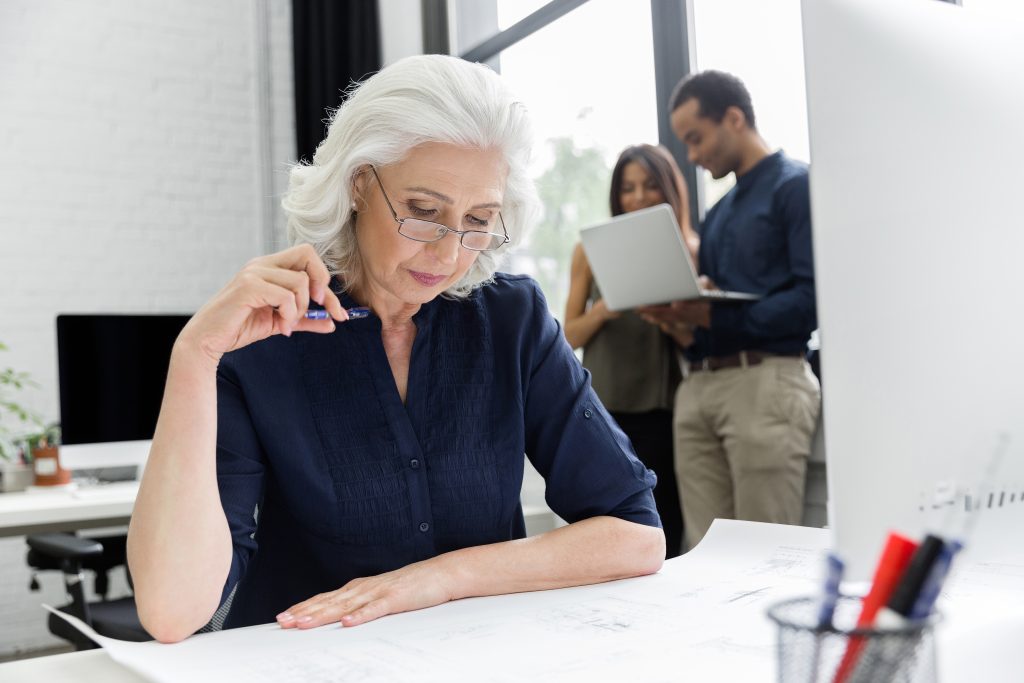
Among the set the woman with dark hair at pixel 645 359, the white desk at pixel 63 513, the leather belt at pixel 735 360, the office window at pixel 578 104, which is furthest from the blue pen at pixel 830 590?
the office window at pixel 578 104

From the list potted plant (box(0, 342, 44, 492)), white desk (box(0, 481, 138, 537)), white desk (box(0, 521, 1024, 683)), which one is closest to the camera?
white desk (box(0, 521, 1024, 683))

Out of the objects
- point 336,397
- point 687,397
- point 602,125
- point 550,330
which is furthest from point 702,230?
point 336,397

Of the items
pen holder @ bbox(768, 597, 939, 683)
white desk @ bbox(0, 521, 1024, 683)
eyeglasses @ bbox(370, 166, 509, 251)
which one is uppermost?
eyeglasses @ bbox(370, 166, 509, 251)

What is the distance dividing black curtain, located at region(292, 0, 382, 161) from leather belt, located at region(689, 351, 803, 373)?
2.48m

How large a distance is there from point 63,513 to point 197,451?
159cm

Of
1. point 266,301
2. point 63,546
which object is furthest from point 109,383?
point 266,301

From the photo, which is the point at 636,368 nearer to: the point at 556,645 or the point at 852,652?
the point at 556,645

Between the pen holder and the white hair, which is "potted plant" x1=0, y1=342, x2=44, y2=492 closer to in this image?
the white hair

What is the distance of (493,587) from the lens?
101 cm

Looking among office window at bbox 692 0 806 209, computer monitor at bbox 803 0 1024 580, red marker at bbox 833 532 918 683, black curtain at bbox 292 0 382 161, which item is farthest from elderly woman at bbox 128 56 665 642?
black curtain at bbox 292 0 382 161

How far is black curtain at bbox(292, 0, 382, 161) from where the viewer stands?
4406 mm

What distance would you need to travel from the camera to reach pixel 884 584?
0.40 meters

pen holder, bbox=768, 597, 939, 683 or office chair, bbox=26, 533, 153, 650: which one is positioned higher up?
pen holder, bbox=768, 597, 939, 683

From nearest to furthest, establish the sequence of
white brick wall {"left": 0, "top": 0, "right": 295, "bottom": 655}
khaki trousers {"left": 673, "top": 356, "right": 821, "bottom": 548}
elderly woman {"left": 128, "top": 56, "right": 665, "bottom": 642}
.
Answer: elderly woman {"left": 128, "top": 56, "right": 665, "bottom": 642}, khaki trousers {"left": 673, "top": 356, "right": 821, "bottom": 548}, white brick wall {"left": 0, "top": 0, "right": 295, "bottom": 655}
